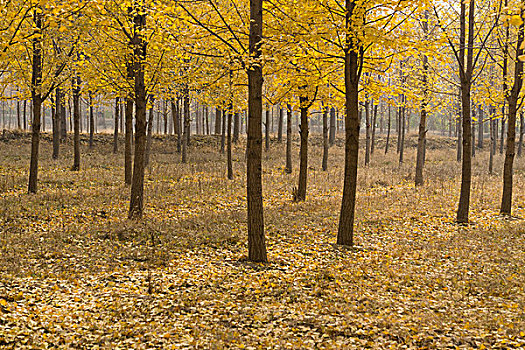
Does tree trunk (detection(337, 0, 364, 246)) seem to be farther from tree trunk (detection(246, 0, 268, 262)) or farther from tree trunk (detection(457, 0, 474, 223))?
tree trunk (detection(457, 0, 474, 223))

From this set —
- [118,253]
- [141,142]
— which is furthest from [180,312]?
[141,142]

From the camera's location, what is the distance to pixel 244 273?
7.50 meters

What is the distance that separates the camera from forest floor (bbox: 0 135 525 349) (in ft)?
16.8

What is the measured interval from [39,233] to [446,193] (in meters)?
15.9

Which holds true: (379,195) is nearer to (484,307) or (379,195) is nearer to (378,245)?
(378,245)

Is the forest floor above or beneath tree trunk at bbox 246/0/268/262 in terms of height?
beneath

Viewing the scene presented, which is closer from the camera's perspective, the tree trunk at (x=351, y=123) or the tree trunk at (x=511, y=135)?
the tree trunk at (x=351, y=123)

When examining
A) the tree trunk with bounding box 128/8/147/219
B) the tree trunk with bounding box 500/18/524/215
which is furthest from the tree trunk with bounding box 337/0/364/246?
the tree trunk with bounding box 500/18/524/215

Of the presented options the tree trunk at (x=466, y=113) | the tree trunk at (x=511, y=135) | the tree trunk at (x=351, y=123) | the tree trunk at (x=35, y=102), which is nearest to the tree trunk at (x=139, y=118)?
the tree trunk at (x=35, y=102)

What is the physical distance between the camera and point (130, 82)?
1189cm

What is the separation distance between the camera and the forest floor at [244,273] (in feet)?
16.8

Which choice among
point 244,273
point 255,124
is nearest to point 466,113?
point 255,124

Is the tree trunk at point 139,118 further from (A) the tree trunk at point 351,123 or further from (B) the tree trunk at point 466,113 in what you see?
(B) the tree trunk at point 466,113

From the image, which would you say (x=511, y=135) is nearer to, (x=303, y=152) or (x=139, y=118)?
(x=303, y=152)
